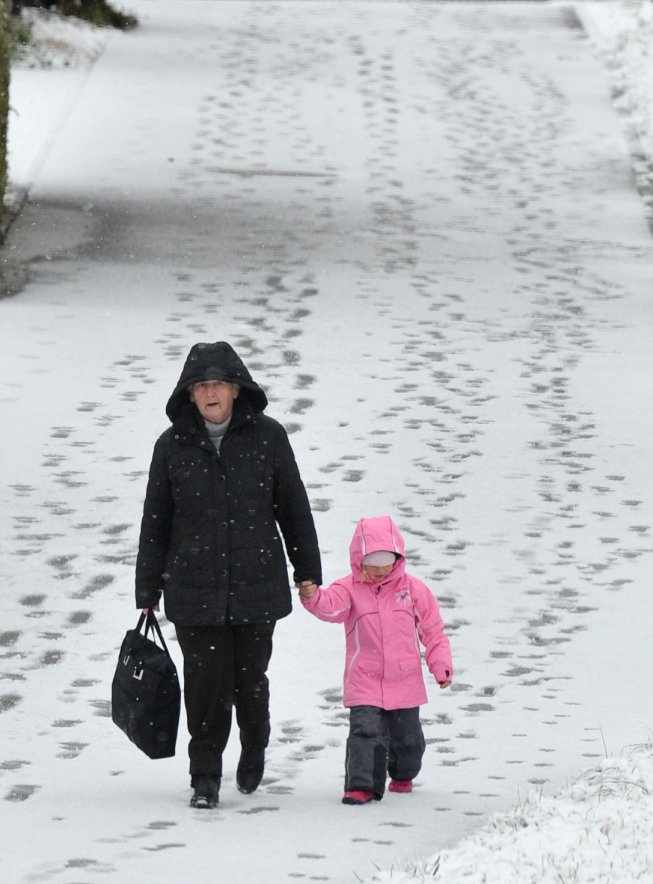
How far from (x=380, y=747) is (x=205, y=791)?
613 mm

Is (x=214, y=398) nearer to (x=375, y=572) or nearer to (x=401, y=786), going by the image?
(x=375, y=572)

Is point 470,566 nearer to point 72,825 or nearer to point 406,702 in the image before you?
point 406,702

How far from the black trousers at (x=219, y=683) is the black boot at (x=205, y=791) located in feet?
0.06

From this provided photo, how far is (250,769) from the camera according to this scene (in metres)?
6.39

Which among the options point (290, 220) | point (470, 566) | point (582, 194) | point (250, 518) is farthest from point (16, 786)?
point (582, 194)

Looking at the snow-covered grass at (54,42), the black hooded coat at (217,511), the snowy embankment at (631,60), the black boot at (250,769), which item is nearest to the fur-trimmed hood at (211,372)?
the black hooded coat at (217,511)

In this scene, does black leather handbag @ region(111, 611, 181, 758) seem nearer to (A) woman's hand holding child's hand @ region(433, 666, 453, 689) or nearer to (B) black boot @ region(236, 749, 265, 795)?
(B) black boot @ region(236, 749, 265, 795)

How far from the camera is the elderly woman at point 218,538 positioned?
6.10 meters

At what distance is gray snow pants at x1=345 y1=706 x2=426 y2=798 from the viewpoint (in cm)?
624

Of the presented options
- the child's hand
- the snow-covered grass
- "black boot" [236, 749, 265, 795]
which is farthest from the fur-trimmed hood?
the snow-covered grass

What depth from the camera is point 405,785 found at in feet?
21.4

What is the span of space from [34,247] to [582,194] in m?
5.85

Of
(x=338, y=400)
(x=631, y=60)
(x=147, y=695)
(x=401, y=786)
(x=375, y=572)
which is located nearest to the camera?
(x=147, y=695)

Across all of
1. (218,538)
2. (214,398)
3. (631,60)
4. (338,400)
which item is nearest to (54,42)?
(631,60)
